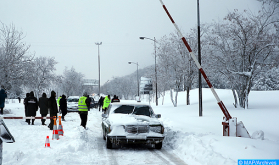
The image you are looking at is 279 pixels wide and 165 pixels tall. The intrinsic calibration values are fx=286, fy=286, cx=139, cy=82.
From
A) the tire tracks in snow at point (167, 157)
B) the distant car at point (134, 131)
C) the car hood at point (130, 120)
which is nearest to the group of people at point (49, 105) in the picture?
the car hood at point (130, 120)

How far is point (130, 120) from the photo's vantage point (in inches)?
348

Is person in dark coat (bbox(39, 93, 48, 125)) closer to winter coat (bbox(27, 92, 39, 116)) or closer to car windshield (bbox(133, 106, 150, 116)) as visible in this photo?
winter coat (bbox(27, 92, 39, 116))

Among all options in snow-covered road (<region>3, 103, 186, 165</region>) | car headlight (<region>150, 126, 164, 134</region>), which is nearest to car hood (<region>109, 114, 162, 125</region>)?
car headlight (<region>150, 126, 164, 134</region>)

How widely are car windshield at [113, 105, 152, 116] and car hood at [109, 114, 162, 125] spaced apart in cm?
45

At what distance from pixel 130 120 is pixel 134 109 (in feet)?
4.45

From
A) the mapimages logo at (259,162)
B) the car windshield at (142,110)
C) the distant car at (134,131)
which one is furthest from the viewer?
the car windshield at (142,110)

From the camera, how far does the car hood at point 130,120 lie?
28.3 ft

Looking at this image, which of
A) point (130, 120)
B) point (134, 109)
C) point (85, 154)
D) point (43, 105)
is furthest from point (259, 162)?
point (43, 105)

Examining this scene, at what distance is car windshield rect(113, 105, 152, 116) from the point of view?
32.9ft

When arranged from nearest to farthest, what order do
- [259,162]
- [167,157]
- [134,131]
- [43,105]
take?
[259,162] < [167,157] < [134,131] < [43,105]

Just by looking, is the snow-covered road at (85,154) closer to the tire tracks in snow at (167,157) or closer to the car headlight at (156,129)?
the tire tracks in snow at (167,157)

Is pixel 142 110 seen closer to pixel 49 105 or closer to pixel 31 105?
pixel 49 105

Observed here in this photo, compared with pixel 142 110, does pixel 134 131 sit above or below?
below

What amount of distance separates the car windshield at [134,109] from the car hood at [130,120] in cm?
45
